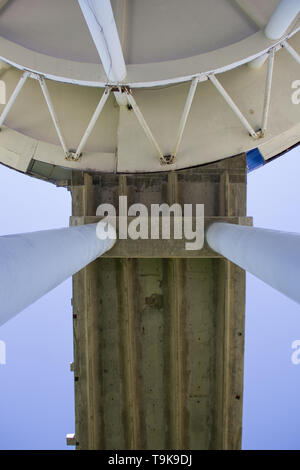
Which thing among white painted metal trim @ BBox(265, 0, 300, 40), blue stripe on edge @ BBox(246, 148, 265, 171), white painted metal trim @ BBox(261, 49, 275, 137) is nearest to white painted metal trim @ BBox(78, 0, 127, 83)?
white painted metal trim @ BBox(265, 0, 300, 40)

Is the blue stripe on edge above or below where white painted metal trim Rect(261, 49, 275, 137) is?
below

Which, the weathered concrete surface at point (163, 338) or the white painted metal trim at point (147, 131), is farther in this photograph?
the weathered concrete surface at point (163, 338)

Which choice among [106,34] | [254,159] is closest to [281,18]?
[106,34]

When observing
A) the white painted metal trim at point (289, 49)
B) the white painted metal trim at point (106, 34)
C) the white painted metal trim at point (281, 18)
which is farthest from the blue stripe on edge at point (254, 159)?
the white painted metal trim at point (106, 34)

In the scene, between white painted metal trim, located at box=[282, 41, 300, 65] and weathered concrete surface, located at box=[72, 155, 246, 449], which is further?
weathered concrete surface, located at box=[72, 155, 246, 449]

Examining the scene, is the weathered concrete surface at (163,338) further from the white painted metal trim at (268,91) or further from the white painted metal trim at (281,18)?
the white painted metal trim at (281,18)

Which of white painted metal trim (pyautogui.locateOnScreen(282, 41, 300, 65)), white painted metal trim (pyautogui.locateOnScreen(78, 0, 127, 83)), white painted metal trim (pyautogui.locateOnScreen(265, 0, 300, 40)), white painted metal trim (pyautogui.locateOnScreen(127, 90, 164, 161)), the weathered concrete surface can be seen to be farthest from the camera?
the weathered concrete surface

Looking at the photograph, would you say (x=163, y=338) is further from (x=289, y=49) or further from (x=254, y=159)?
(x=289, y=49)

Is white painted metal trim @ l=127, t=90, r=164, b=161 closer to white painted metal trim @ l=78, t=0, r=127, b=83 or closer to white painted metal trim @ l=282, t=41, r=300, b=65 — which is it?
white painted metal trim @ l=78, t=0, r=127, b=83

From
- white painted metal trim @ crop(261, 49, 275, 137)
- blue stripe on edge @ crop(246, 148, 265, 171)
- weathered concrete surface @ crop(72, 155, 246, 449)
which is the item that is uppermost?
white painted metal trim @ crop(261, 49, 275, 137)
